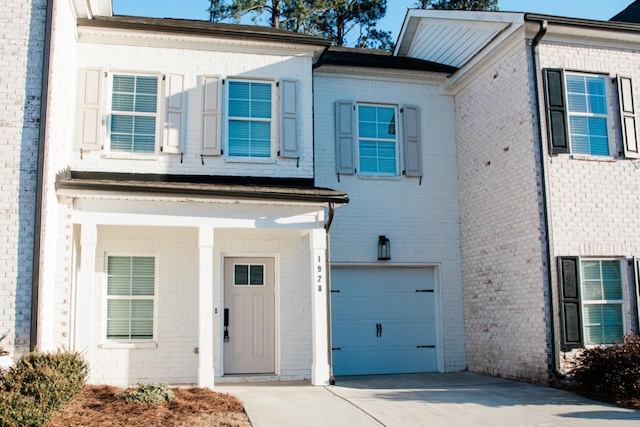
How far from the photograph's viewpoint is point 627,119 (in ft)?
38.8

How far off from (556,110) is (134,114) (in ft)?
23.9

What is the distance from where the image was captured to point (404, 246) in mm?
13477

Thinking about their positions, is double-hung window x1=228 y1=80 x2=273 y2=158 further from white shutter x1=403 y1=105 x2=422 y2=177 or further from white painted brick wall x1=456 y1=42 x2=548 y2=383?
white painted brick wall x1=456 y1=42 x2=548 y2=383

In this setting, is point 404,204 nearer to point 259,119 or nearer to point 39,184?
point 259,119

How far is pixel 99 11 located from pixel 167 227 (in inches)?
173

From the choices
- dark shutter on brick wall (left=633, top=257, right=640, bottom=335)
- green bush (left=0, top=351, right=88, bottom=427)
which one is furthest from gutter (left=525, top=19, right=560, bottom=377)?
green bush (left=0, top=351, right=88, bottom=427)

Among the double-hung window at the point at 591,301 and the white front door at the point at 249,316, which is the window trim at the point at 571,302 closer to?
the double-hung window at the point at 591,301

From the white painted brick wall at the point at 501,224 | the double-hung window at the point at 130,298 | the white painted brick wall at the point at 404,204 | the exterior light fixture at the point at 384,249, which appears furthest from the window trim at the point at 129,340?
the white painted brick wall at the point at 501,224

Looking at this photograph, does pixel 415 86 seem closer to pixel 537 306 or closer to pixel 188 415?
pixel 537 306

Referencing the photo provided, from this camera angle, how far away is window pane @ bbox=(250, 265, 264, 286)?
12328mm

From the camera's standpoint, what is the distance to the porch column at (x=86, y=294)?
10078 mm

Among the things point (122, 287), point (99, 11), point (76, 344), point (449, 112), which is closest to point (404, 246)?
point (449, 112)

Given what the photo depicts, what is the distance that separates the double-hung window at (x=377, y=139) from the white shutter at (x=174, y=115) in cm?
367

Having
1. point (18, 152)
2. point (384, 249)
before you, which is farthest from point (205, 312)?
point (384, 249)
